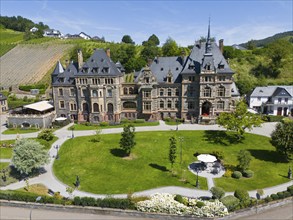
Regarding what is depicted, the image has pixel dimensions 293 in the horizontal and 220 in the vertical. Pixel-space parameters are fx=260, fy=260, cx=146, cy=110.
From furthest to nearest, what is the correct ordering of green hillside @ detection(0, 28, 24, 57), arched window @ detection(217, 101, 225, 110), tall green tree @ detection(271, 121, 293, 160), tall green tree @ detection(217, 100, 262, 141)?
green hillside @ detection(0, 28, 24, 57) < arched window @ detection(217, 101, 225, 110) < tall green tree @ detection(217, 100, 262, 141) < tall green tree @ detection(271, 121, 293, 160)

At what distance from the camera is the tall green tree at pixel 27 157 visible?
38906 millimetres

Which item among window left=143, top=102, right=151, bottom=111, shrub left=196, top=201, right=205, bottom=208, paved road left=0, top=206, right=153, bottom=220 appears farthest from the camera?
window left=143, top=102, right=151, bottom=111

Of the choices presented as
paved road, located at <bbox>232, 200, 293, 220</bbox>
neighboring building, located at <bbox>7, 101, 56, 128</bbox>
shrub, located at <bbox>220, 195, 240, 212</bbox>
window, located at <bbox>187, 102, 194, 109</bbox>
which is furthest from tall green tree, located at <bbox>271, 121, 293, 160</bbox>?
neighboring building, located at <bbox>7, 101, 56, 128</bbox>

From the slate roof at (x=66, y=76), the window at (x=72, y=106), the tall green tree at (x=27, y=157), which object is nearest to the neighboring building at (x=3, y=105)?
the slate roof at (x=66, y=76)

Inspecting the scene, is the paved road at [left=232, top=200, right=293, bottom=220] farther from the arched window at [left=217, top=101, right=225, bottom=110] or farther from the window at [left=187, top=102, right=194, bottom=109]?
the window at [left=187, top=102, right=194, bottom=109]

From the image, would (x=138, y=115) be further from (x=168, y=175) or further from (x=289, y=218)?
(x=289, y=218)

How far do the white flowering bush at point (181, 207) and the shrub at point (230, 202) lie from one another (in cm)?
76

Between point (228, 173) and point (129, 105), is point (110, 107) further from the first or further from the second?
point (228, 173)

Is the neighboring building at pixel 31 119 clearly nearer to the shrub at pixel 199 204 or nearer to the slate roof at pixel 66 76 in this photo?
the slate roof at pixel 66 76

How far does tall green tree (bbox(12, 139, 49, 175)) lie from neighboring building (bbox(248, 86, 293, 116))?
2375 inches

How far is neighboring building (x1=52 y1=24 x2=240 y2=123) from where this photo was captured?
210 ft

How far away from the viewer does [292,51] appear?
11125 cm

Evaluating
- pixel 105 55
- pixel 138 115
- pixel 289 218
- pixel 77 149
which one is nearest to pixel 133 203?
pixel 289 218

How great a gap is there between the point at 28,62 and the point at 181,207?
136 meters
